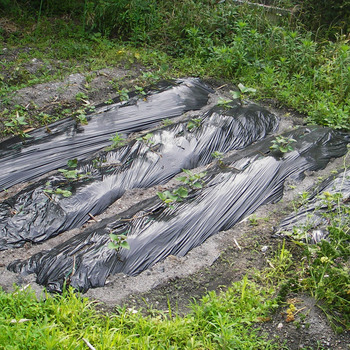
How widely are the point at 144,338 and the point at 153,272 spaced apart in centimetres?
64

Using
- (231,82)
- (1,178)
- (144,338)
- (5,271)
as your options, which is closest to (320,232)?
(144,338)

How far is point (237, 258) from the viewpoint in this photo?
2984mm

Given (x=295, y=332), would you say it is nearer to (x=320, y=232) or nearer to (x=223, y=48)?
(x=320, y=232)

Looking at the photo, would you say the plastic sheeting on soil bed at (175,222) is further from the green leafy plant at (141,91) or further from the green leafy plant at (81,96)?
the green leafy plant at (81,96)

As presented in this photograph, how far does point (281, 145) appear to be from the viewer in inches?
156

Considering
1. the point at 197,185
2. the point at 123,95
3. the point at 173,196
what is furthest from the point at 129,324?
the point at 123,95

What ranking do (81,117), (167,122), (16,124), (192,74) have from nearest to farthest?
(16,124) < (81,117) < (167,122) < (192,74)

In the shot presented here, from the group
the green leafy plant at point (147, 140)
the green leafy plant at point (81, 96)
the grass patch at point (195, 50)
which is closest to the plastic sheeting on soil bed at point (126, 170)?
the green leafy plant at point (147, 140)

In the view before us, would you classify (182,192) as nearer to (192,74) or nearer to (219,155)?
(219,155)

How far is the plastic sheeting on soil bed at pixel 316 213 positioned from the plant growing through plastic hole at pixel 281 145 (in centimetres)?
45

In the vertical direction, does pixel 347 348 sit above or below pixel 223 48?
below

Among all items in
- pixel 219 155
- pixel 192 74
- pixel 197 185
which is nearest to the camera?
pixel 197 185

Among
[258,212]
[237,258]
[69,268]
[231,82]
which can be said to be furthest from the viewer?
[231,82]

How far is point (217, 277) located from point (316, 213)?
947mm
